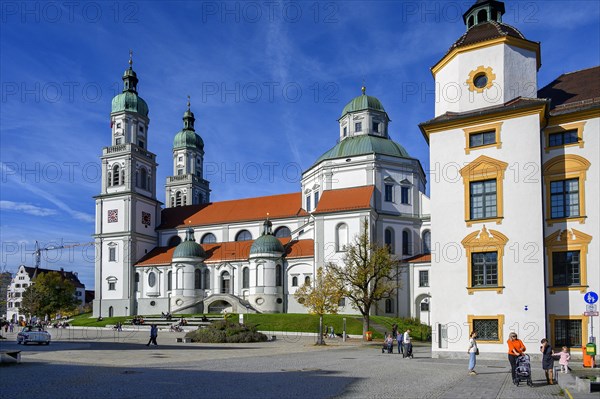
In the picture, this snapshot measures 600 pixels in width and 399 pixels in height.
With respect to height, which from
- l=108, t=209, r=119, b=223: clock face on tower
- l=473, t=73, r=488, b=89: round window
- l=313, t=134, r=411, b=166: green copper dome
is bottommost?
l=108, t=209, r=119, b=223: clock face on tower

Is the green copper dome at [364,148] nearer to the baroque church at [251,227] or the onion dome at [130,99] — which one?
the baroque church at [251,227]

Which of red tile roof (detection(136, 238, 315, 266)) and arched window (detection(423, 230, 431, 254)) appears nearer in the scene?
arched window (detection(423, 230, 431, 254))

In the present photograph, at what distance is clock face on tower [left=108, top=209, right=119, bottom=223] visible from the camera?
7875 cm

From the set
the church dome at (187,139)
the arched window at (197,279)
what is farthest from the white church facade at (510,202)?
the church dome at (187,139)

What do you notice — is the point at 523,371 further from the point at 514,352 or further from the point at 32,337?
the point at 32,337

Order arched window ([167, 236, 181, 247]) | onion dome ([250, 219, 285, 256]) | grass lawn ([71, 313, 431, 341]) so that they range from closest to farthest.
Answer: grass lawn ([71, 313, 431, 341])
onion dome ([250, 219, 285, 256])
arched window ([167, 236, 181, 247])

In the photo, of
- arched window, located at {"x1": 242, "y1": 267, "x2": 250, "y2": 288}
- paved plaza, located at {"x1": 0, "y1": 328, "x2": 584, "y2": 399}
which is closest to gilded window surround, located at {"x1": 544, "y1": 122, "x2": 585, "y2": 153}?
paved plaza, located at {"x1": 0, "y1": 328, "x2": 584, "y2": 399}

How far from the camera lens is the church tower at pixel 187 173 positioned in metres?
99.8

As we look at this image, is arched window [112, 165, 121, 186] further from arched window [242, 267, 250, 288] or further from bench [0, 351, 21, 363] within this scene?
bench [0, 351, 21, 363]

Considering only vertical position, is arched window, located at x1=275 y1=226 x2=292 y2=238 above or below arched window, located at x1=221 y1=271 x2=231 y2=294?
above

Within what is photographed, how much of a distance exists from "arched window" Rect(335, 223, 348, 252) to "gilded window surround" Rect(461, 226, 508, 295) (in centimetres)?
3564

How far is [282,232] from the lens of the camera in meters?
73.8

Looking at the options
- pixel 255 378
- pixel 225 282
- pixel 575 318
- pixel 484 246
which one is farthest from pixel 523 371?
pixel 225 282

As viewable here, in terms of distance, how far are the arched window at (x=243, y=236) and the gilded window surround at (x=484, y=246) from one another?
166 feet
